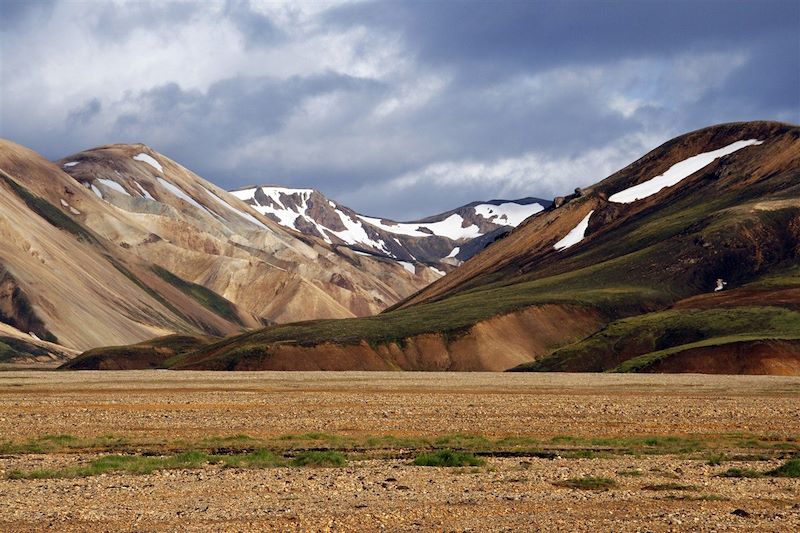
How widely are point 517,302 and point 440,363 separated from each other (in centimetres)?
1805

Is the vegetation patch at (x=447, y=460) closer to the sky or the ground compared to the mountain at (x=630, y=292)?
closer to the ground

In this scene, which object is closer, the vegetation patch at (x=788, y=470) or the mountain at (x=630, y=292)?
the vegetation patch at (x=788, y=470)

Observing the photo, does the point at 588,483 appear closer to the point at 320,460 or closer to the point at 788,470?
the point at 788,470

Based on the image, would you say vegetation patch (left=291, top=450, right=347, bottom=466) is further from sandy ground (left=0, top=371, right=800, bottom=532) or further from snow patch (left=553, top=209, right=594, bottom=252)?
snow patch (left=553, top=209, right=594, bottom=252)

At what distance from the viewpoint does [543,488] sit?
82.2 ft

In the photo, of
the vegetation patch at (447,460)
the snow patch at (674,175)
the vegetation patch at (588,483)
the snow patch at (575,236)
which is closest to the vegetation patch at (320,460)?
the vegetation patch at (447,460)

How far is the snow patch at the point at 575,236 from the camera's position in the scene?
179 m

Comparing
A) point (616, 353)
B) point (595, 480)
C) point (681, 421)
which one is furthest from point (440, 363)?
point (595, 480)

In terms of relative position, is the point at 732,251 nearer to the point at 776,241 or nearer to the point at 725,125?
the point at 776,241

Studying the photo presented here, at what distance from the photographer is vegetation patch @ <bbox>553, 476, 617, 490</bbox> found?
989 inches

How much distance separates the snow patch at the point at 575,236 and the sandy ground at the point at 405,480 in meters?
125

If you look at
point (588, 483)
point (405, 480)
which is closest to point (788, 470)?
point (588, 483)

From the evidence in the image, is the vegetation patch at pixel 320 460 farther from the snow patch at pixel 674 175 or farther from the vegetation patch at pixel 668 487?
the snow patch at pixel 674 175

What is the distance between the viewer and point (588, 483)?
83.4 feet
